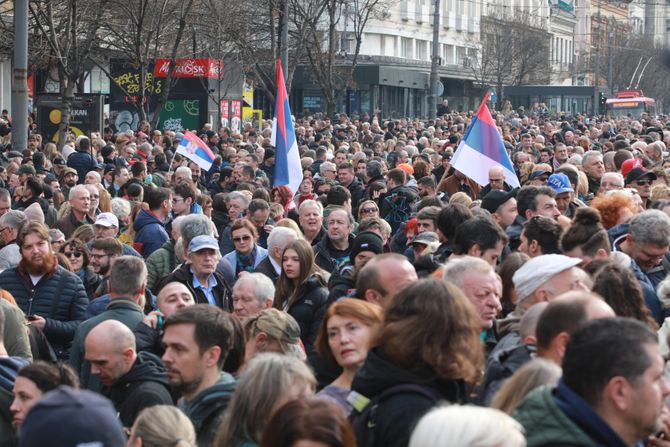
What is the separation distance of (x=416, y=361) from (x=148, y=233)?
744 centimetres

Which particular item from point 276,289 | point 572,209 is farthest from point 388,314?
point 572,209

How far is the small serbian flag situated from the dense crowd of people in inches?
199

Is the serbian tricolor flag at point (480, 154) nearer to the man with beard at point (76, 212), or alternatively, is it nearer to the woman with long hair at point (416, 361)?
the man with beard at point (76, 212)

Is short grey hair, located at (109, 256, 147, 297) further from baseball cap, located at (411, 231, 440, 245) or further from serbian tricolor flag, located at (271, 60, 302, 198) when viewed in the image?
serbian tricolor flag, located at (271, 60, 302, 198)

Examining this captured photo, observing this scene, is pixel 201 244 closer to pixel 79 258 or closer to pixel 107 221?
pixel 79 258

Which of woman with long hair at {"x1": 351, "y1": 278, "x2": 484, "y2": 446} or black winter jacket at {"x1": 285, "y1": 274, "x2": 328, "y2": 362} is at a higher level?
woman with long hair at {"x1": 351, "y1": 278, "x2": 484, "y2": 446}

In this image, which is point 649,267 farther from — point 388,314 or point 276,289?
point 388,314

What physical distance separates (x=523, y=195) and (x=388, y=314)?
18.1 ft

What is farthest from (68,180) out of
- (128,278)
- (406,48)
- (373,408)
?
(406,48)

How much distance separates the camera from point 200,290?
9328 mm

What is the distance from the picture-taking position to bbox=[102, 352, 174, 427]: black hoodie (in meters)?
6.31

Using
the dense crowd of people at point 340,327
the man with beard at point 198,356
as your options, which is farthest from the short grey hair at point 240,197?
the man with beard at point 198,356

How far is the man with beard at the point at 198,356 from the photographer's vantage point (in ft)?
19.1

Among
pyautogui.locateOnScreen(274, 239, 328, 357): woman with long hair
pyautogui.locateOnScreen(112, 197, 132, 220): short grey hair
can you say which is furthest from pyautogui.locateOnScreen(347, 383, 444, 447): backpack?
pyautogui.locateOnScreen(112, 197, 132, 220): short grey hair
